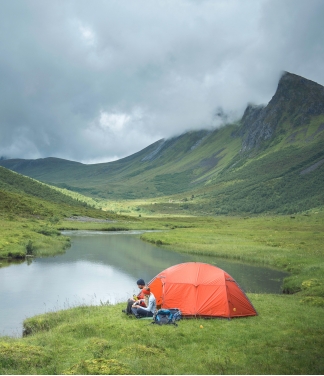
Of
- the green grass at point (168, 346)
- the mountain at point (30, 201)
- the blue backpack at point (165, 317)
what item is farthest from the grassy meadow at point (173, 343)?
the mountain at point (30, 201)

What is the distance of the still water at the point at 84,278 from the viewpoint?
31812 mm

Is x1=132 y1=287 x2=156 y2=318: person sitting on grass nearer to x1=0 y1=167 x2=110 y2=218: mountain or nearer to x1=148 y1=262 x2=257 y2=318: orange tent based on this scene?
x1=148 y1=262 x2=257 y2=318: orange tent

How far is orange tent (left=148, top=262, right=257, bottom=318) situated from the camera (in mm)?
24797

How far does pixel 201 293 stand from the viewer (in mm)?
25672

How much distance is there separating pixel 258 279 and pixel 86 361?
32.7 meters

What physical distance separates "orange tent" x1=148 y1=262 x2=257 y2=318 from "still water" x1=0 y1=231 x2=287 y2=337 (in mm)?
8617

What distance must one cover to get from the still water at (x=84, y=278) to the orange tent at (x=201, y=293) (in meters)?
8.62

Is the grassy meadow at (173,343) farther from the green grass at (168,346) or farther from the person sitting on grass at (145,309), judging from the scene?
the person sitting on grass at (145,309)

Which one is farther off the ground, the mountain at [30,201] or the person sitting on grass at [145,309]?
the mountain at [30,201]

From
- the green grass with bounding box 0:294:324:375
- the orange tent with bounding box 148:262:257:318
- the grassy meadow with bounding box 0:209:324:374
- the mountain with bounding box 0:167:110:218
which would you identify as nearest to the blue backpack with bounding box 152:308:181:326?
the grassy meadow with bounding box 0:209:324:374

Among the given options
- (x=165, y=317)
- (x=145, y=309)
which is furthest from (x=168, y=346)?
(x=145, y=309)

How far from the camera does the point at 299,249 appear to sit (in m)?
63.6

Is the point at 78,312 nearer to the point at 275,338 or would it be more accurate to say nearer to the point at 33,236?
the point at 275,338

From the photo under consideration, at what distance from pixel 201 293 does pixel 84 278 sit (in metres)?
21.7
